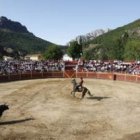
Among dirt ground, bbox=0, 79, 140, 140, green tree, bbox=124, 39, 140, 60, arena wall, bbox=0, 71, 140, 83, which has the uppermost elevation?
green tree, bbox=124, 39, 140, 60

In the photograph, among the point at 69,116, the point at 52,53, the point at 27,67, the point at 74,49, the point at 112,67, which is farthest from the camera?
the point at 52,53

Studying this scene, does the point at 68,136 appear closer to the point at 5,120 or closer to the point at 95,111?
the point at 5,120

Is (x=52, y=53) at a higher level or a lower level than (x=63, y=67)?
higher

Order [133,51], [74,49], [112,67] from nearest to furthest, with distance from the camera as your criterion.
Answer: [112,67], [133,51], [74,49]

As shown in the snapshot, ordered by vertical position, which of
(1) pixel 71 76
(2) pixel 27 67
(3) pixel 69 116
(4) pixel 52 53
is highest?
(4) pixel 52 53

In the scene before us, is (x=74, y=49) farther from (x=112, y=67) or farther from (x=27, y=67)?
(x=112, y=67)

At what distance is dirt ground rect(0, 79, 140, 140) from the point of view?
1888 cm

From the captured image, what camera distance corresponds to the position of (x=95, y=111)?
82.2 ft

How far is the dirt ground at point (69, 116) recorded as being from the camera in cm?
1888

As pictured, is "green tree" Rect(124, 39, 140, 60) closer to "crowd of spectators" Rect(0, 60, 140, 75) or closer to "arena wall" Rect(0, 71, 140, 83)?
"crowd of spectators" Rect(0, 60, 140, 75)

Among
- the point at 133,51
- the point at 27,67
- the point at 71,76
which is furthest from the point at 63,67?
the point at 133,51

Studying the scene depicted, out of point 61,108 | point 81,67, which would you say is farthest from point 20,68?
point 61,108

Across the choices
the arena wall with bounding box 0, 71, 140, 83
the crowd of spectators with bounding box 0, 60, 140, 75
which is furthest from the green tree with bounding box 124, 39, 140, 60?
the arena wall with bounding box 0, 71, 140, 83

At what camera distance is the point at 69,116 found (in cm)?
2341
